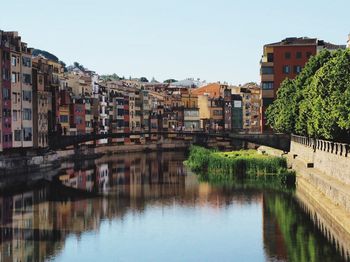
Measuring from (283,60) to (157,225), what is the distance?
212 feet

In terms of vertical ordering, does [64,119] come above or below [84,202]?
above

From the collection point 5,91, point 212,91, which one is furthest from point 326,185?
point 212,91

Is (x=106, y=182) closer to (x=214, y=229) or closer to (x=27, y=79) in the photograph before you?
(x=27, y=79)

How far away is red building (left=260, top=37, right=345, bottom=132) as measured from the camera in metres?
104

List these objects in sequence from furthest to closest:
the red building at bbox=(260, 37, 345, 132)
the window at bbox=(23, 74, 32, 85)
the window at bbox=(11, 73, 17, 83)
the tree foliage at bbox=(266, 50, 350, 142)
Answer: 1. the red building at bbox=(260, 37, 345, 132)
2. the window at bbox=(23, 74, 32, 85)
3. the window at bbox=(11, 73, 17, 83)
4. the tree foliage at bbox=(266, 50, 350, 142)

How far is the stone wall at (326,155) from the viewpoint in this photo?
46.4 metres

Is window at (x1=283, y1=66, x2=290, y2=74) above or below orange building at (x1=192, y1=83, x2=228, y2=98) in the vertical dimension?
above

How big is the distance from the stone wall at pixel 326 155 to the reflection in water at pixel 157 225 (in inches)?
136

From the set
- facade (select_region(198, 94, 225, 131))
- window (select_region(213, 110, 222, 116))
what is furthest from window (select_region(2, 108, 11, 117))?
window (select_region(213, 110, 222, 116))

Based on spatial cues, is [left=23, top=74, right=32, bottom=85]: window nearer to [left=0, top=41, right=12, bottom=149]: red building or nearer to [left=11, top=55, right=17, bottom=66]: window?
[left=11, top=55, right=17, bottom=66]: window

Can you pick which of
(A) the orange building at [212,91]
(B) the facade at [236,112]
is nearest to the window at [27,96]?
(A) the orange building at [212,91]

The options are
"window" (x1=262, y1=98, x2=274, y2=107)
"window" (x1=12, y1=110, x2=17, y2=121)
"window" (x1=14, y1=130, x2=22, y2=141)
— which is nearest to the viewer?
"window" (x1=12, y1=110, x2=17, y2=121)

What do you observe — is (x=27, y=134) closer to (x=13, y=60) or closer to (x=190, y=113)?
(x=13, y=60)

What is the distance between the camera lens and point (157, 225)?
43438mm
